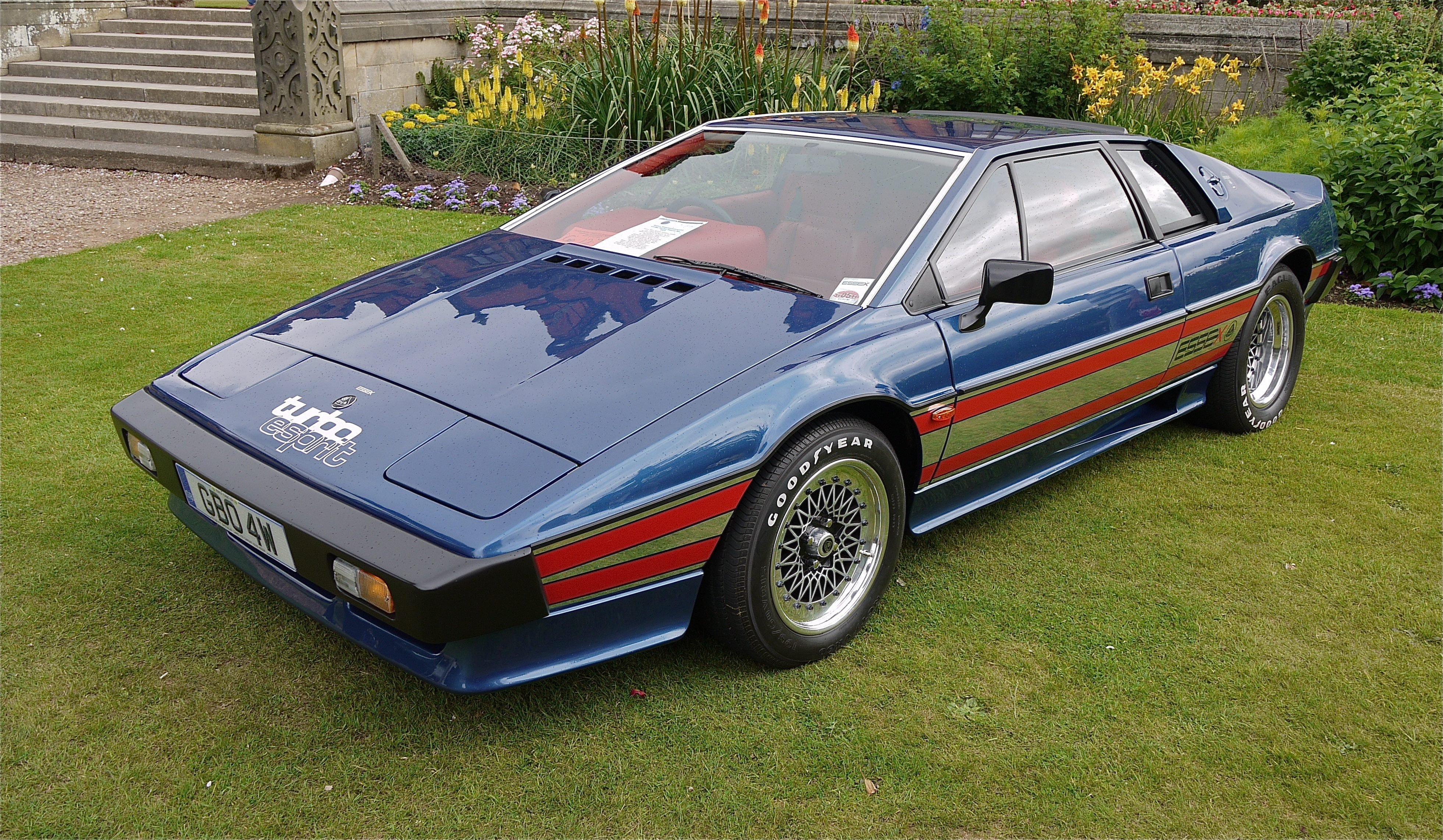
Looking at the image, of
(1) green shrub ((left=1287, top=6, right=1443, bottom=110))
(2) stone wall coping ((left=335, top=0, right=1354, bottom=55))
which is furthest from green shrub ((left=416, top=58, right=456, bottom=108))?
(1) green shrub ((left=1287, top=6, right=1443, bottom=110))

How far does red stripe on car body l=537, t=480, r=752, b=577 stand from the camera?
220 cm

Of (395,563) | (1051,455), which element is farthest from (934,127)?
(395,563)

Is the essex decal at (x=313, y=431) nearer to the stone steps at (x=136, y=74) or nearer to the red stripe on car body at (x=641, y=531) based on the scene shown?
the red stripe on car body at (x=641, y=531)

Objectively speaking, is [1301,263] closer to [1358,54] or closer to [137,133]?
[1358,54]

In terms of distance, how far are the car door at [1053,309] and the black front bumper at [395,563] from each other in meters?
1.40

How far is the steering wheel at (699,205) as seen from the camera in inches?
138

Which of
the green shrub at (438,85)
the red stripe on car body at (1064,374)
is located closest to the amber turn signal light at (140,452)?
the red stripe on car body at (1064,374)

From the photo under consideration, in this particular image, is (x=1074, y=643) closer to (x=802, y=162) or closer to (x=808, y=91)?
(x=802, y=162)

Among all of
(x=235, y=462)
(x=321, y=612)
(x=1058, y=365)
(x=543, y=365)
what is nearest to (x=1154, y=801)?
(x=1058, y=365)

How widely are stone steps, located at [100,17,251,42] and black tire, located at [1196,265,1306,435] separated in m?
10.9

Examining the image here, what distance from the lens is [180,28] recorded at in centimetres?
1189

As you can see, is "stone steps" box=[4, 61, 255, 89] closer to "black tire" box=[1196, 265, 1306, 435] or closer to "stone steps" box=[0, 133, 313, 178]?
"stone steps" box=[0, 133, 313, 178]

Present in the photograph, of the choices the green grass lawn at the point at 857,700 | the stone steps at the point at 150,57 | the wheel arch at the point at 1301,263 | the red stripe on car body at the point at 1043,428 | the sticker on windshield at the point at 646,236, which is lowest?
the green grass lawn at the point at 857,700

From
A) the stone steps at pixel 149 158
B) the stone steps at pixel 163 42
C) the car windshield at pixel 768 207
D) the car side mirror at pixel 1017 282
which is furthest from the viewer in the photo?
the stone steps at pixel 163 42
